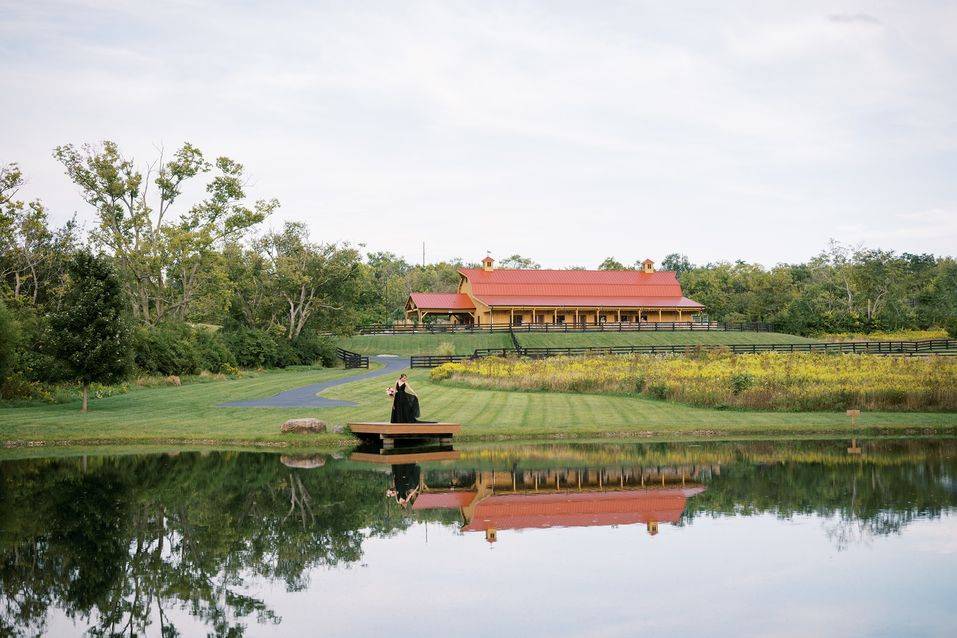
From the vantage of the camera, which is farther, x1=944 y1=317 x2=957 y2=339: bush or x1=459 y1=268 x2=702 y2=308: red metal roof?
→ x1=459 y1=268 x2=702 y2=308: red metal roof

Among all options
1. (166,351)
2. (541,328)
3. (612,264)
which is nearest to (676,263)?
(612,264)

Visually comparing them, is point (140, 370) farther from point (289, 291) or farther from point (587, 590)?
point (587, 590)

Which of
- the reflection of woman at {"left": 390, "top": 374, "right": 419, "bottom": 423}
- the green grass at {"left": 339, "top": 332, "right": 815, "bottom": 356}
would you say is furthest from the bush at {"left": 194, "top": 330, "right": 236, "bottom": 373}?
the reflection of woman at {"left": 390, "top": 374, "right": 419, "bottom": 423}

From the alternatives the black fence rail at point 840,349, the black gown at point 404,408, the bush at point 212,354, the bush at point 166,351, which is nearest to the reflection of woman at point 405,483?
the black gown at point 404,408

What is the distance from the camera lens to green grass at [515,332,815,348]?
7131cm

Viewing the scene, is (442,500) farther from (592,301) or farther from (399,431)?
(592,301)

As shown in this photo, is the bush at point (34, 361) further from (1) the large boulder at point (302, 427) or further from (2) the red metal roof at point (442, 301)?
(2) the red metal roof at point (442, 301)

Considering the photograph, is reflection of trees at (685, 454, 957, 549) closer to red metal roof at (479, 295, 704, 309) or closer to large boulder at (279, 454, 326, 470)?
large boulder at (279, 454, 326, 470)

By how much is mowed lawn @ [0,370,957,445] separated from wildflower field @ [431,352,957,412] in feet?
3.29

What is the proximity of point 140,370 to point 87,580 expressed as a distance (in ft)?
110

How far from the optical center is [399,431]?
942 inches

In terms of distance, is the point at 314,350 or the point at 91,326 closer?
the point at 91,326

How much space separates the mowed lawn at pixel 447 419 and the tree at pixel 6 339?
1.66 m

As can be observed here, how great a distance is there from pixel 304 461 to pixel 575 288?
66.9 metres
